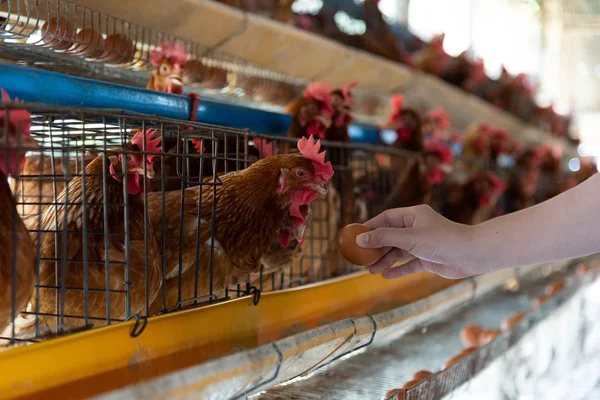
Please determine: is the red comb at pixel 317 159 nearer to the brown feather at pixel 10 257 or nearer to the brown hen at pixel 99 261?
the brown hen at pixel 99 261

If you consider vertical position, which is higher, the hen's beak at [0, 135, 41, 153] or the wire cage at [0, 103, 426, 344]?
the hen's beak at [0, 135, 41, 153]

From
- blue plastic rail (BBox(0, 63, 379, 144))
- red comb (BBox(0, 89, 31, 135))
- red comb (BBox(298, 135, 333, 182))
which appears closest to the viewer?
red comb (BBox(0, 89, 31, 135))

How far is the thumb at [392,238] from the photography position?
44.9 inches

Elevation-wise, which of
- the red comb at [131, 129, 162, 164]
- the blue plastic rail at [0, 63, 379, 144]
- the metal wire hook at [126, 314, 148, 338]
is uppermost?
the blue plastic rail at [0, 63, 379, 144]

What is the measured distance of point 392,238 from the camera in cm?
115

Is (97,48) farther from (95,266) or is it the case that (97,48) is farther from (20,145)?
(20,145)

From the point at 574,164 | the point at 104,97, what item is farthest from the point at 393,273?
the point at 574,164

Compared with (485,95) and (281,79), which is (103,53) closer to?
(281,79)

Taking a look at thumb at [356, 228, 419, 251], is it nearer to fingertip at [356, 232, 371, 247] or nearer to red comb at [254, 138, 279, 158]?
fingertip at [356, 232, 371, 247]

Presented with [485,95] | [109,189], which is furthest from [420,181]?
[485,95]

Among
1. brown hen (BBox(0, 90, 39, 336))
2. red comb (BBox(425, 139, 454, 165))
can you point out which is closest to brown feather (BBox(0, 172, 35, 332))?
brown hen (BBox(0, 90, 39, 336))

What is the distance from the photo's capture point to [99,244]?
1073 mm

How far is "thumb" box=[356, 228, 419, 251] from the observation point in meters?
1.14

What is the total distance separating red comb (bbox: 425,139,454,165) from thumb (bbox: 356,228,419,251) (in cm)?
150
